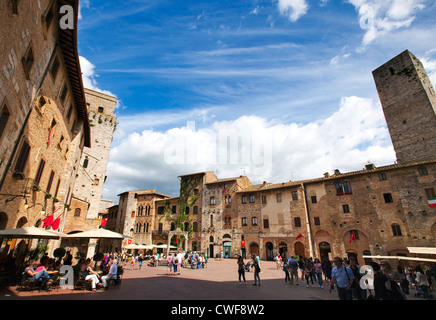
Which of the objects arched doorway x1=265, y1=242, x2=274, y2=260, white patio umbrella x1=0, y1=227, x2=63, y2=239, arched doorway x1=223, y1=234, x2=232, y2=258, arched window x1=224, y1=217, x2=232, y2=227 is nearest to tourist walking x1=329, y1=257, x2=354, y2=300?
white patio umbrella x1=0, y1=227, x2=63, y2=239

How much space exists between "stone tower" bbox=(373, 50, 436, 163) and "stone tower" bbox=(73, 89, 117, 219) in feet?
127

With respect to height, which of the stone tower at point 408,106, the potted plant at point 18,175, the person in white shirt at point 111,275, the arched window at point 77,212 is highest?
the stone tower at point 408,106

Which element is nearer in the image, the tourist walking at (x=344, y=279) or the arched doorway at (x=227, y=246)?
the tourist walking at (x=344, y=279)

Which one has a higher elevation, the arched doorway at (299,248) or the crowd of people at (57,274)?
the arched doorway at (299,248)

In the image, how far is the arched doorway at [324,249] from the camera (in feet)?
85.0

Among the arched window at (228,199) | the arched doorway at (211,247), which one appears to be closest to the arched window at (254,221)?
the arched window at (228,199)

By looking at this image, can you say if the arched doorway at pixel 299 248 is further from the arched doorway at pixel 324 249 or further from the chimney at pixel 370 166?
the chimney at pixel 370 166

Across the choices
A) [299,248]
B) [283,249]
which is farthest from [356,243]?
[283,249]

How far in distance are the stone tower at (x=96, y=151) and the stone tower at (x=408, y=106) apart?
38847 mm

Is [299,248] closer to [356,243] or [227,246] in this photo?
[356,243]

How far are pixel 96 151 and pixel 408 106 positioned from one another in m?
41.9

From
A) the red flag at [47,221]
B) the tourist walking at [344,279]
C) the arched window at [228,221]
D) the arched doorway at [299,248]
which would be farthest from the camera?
the arched window at [228,221]

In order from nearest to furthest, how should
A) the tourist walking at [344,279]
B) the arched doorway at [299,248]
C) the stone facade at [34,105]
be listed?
the tourist walking at [344,279] < the stone facade at [34,105] < the arched doorway at [299,248]
